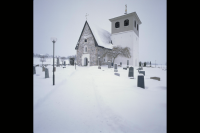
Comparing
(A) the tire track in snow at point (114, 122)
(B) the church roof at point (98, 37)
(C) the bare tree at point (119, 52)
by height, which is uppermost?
(B) the church roof at point (98, 37)

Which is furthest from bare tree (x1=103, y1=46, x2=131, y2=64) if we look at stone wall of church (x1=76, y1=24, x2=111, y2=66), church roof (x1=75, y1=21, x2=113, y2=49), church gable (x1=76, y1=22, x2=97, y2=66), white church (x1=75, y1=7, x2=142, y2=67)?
church gable (x1=76, y1=22, x2=97, y2=66)

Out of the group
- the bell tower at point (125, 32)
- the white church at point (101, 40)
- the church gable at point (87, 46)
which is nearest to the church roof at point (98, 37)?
the white church at point (101, 40)

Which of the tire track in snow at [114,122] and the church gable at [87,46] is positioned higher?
the church gable at [87,46]

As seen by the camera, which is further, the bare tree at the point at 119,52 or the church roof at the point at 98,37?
the bare tree at the point at 119,52

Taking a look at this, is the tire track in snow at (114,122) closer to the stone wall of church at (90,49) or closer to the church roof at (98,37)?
the stone wall of church at (90,49)

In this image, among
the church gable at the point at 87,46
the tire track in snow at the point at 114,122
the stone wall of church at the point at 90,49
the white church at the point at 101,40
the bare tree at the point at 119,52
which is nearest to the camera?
the tire track in snow at the point at 114,122

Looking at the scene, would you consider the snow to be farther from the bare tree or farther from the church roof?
the bare tree

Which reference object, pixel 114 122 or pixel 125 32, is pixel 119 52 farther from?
pixel 114 122
